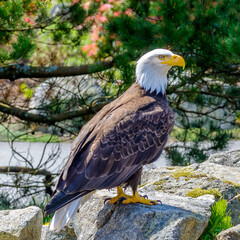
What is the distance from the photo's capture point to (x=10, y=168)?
22.7 feet

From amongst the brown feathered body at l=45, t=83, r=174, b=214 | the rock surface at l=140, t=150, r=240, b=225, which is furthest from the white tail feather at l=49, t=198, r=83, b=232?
the rock surface at l=140, t=150, r=240, b=225

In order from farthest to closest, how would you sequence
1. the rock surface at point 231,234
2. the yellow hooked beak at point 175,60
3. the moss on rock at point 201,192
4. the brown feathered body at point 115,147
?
the moss on rock at point 201,192 → the yellow hooked beak at point 175,60 → the brown feathered body at point 115,147 → the rock surface at point 231,234

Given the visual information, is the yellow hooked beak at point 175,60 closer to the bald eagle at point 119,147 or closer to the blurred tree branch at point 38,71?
the bald eagle at point 119,147

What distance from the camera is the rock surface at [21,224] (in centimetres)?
353

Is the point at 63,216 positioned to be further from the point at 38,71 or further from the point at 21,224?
the point at 38,71

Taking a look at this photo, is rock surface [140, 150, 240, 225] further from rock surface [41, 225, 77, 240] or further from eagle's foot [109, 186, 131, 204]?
rock surface [41, 225, 77, 240]

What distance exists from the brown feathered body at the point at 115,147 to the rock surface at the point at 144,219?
242mm

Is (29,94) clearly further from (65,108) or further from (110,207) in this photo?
(110,207)

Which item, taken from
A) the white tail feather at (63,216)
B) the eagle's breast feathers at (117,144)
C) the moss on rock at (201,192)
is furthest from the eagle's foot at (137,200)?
the moss on rock at (201,192)

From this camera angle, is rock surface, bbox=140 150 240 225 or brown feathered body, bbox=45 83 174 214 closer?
brown feathered body, bbox=45 83 174 214

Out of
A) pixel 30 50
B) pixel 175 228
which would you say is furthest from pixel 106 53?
pixel 175 228

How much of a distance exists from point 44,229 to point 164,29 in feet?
7.13

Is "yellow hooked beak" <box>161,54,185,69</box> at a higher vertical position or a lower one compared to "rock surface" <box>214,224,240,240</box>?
higher

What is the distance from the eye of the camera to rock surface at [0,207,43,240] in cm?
353
